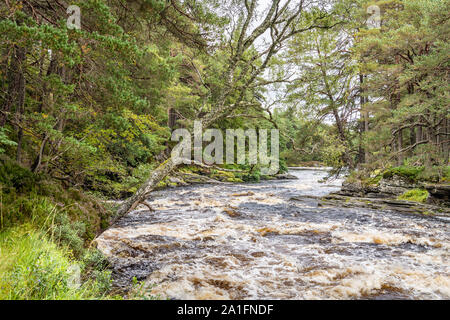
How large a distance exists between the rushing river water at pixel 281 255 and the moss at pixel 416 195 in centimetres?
188

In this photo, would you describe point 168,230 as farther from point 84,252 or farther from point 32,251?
point 32,251

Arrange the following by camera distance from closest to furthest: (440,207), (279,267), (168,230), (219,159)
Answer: (279,267) < (168,230) < (440,207) < (219,159)

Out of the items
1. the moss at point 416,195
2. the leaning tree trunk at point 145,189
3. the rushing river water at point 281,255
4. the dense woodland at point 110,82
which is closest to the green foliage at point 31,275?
the dense woodland at point 110,82

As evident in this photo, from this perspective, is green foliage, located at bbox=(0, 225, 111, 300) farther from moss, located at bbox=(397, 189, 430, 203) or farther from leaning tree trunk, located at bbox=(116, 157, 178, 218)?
moss, located at bbox=(397, 189, 430, 203)

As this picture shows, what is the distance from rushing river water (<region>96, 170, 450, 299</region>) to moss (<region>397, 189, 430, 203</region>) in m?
1.88

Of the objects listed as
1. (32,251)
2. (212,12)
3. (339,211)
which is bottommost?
(339,211)

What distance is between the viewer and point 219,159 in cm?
2488

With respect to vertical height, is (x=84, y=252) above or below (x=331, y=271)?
above

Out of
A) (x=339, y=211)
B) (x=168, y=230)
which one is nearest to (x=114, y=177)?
(x=168, y=230)

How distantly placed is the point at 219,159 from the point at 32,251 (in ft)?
73.5

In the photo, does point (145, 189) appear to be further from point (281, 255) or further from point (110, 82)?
point (281, 255)

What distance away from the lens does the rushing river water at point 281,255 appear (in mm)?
3221

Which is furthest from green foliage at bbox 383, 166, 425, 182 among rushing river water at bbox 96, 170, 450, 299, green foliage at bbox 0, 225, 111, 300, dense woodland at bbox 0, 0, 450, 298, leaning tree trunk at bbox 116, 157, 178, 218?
green foliage at bbox 0, 225, 111, 300

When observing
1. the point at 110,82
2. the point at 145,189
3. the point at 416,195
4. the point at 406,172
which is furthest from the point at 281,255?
the point at 406,172
